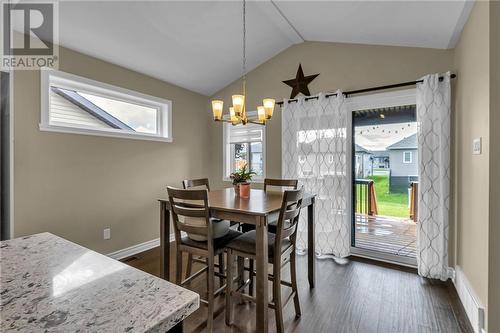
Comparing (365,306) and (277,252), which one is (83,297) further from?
(365,306)

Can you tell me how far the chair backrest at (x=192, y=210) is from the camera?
6.15 feet

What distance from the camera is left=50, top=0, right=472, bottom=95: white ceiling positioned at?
2.33 m

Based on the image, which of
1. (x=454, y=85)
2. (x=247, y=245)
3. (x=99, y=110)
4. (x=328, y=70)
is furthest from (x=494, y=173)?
(x=99, y=110)

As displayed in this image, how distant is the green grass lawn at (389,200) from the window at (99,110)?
10.2ft

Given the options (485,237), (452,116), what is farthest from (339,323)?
(452,116)

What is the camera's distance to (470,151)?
2.11 meters

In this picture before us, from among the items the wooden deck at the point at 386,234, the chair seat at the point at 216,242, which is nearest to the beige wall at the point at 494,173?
the wooden deck at the point at 386,234

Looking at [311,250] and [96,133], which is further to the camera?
[96,133]

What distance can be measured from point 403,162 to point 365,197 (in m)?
0.69

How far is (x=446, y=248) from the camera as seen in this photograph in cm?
264

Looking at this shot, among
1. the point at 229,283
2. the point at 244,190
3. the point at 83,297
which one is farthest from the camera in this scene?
the point at 244,190

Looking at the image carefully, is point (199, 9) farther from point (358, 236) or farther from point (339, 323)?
point (358, 236)

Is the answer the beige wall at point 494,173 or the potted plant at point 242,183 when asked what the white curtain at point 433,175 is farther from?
the potted plant at point 242,183

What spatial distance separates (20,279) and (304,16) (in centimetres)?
322
